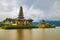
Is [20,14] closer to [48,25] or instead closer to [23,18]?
[23,18]

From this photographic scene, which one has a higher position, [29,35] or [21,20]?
[21,20]

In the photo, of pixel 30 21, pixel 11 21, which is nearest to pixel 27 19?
pixel 30 21

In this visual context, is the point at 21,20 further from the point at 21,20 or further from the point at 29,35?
the point at 29,35

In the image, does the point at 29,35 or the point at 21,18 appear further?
the point at 21,18

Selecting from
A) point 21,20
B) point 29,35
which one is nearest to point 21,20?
point 21,20

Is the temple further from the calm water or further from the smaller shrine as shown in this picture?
the calm water

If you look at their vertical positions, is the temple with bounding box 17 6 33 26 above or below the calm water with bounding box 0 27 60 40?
above

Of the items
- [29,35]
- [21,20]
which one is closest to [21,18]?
[21,20]

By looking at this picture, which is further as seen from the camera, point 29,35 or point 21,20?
point 21,20

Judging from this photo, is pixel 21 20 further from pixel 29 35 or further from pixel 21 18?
pixel 29 35

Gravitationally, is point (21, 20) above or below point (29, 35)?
above

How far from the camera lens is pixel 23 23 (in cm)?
1290

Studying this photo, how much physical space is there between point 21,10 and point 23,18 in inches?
28.2

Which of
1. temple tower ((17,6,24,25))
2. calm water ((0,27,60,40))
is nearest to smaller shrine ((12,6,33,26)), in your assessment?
temple tower ((17,6,24,25))
